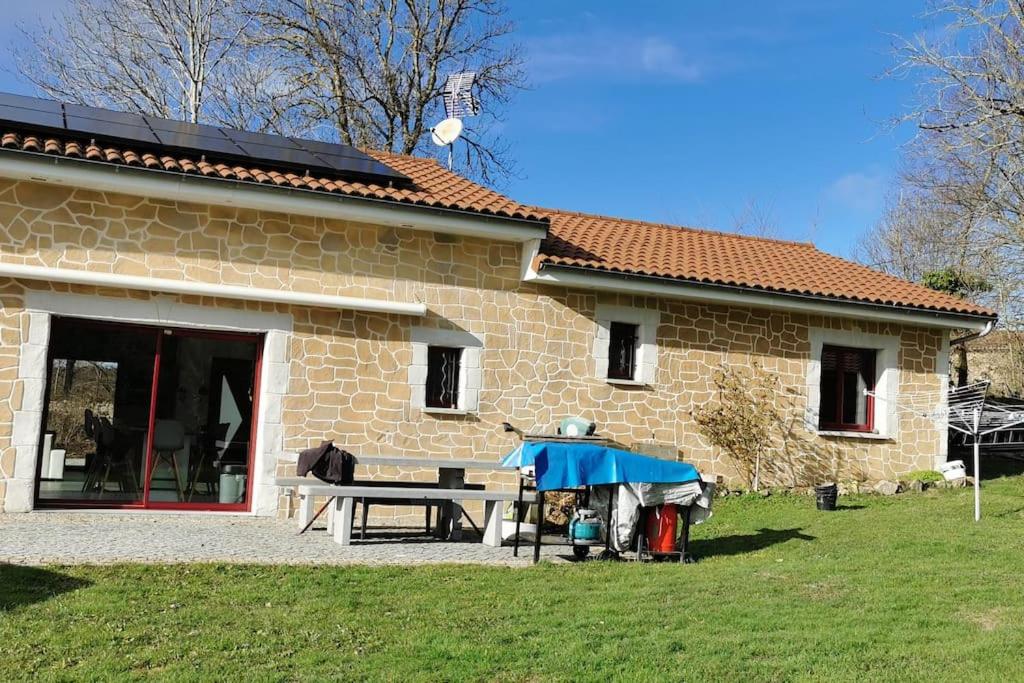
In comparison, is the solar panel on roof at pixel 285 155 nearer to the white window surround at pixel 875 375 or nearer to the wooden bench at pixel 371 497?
the wooden bench at pixel 371 497

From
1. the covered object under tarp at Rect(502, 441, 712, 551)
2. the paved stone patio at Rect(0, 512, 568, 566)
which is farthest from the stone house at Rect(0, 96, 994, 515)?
the covered object under tarp at Rect(502, 441, 712, 551)

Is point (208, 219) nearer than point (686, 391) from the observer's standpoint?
Yes

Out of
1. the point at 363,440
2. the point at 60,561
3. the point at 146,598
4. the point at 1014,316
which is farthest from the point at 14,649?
the point at 1014,316

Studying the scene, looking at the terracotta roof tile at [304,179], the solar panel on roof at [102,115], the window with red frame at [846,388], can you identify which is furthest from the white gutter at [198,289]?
the window with red frame at [846,388]

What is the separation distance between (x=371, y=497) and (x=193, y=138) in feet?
18.3

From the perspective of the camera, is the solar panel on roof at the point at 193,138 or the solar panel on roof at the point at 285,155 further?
the solar panel on roof at the point at 285,155

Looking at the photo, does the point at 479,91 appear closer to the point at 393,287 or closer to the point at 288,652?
the point at 393,287

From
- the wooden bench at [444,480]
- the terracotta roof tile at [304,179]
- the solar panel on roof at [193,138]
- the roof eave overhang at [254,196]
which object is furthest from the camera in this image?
the solar panel on roof at [193,138]

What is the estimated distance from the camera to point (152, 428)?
1136 centimetres

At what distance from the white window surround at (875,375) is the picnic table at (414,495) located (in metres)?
6.05

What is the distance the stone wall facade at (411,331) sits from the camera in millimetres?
10867

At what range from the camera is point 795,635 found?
673 centimetres

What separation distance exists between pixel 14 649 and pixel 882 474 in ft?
42.8

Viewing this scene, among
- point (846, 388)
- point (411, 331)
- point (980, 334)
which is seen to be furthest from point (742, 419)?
point (411, 331)
